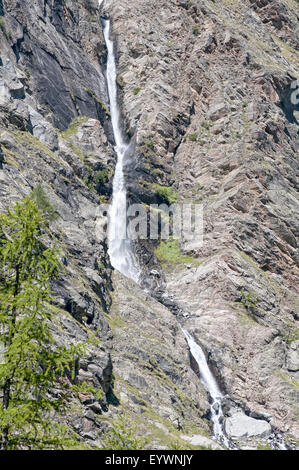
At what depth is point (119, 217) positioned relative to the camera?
4462 cm

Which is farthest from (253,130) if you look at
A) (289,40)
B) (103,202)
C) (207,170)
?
(289,40)

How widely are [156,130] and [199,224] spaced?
12.2 metres

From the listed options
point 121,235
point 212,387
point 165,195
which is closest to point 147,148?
point 165,195

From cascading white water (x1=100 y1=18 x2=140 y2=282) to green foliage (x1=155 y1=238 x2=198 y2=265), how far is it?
→ 2686mm

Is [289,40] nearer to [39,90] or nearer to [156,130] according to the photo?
[156,130]

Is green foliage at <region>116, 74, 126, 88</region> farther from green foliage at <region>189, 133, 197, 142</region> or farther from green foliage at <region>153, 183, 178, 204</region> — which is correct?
green foliage at <region>153, 183, 178, 204</region>

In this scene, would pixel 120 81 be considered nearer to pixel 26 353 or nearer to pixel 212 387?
pixel 212 387

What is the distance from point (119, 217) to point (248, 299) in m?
13.4

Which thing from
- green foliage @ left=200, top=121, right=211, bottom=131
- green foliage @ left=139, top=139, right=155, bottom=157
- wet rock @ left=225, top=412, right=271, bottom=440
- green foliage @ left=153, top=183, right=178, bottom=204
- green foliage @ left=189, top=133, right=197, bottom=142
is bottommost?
wet rock @ left=225, top=412, right=271, bottom=440

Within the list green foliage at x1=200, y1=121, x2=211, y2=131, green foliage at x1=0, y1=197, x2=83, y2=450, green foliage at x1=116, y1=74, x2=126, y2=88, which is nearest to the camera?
green foliage at x1=0, y1=197, x2=83, y2=450

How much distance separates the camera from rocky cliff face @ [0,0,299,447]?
1014 inches

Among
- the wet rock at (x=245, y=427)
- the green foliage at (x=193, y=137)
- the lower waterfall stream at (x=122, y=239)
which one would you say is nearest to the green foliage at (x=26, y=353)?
the lower waterfall stream at (x=122, y=239)

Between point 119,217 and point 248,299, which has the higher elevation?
point 119,217

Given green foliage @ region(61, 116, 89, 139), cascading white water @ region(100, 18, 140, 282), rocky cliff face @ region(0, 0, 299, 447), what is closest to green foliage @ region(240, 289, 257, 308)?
rocky cliff face @ region(0, 0, 299, 447)
